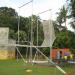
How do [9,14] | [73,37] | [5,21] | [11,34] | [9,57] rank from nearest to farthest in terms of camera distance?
[73,37] → [9,57] → [11,34] → [5,21] → [9,14]

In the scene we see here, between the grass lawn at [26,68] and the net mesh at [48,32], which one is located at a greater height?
the net mesh at [48,32]

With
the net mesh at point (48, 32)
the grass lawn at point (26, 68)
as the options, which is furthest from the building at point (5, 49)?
the grass lawn at point (26, 68)

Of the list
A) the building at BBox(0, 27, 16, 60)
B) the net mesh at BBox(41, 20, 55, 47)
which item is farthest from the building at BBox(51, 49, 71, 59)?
the building at BBox(0, 27, 16, 60)

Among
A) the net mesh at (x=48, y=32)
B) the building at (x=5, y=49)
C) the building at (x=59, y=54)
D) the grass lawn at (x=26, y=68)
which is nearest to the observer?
the grass lawn at (x=26, y=68)

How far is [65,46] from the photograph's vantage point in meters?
46.9

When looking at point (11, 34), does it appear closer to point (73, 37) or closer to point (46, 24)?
point (73, 37)

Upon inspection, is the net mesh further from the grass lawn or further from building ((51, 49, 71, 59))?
the grass lawn

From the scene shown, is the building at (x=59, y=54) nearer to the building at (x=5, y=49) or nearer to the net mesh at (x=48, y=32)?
the net mesh at (x=48, y=32)

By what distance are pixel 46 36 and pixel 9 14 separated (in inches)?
1720

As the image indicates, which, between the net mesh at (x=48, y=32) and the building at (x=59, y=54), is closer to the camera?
the net mesh at (x=48, y=32)

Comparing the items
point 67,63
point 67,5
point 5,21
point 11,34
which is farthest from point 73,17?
point 5,21

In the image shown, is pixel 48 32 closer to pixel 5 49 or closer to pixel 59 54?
pixel 59 54

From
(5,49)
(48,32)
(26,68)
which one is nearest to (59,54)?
(48,32)

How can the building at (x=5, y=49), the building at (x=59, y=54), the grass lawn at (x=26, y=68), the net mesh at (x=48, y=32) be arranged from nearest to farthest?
the grass lawn at (x=26, y=68), the net mesh at (x=48, y=32), the building at (x=59, y=54), the building at (x=5, y=49)
